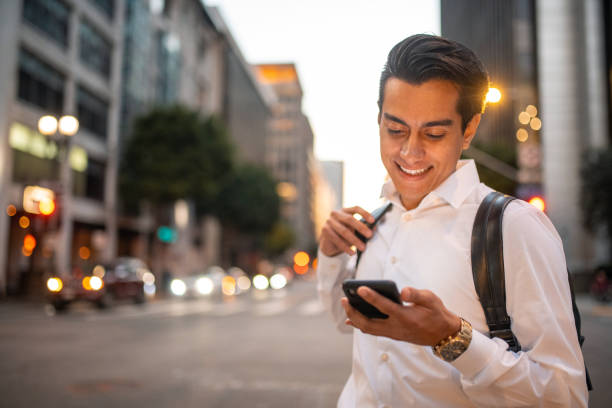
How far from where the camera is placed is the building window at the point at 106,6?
33500 mm

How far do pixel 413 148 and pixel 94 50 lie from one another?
3535 centimetres

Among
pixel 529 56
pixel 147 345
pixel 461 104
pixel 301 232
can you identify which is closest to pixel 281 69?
pixel 301 232

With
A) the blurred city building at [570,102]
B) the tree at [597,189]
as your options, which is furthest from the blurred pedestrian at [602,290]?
the blurred city building at [570,102]

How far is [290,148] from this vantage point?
128 meters

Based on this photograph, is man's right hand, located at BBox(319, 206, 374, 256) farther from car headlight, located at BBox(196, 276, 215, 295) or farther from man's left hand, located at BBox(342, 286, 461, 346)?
car headlight, located at BBox(196, 276, 215, 295)

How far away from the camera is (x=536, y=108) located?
127 feet

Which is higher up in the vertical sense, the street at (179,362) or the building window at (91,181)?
the building window at (91,181)

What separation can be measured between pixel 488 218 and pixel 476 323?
0.95 ft

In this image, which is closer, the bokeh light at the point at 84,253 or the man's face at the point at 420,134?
the man's face at the point at 420,134

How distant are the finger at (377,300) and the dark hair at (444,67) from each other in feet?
2.27

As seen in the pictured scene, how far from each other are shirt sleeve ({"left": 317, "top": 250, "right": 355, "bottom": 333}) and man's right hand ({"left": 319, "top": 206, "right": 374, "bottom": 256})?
0.45ft

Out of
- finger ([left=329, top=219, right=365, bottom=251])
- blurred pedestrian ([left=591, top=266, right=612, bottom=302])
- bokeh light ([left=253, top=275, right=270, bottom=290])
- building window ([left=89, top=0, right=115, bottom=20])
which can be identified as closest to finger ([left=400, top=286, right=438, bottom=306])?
finger ([left=329, top=219, right=365, bottom=251])

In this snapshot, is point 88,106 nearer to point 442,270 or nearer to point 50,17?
point 50,17

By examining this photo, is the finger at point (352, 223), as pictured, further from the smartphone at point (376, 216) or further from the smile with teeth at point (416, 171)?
the smile with teeth at point (416, 171)
